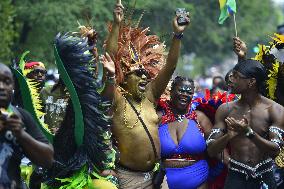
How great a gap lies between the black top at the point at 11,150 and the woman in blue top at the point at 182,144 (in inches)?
130

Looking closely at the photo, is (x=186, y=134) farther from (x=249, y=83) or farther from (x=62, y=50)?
(x=62, y=50)

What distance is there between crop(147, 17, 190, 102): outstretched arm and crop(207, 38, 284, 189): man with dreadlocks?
0.59 meters

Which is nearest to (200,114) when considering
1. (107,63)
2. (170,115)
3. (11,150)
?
(170,115)

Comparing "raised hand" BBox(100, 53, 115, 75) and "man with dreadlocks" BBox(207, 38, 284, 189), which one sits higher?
"raised hand" BBox(100, 53, 115, 75)

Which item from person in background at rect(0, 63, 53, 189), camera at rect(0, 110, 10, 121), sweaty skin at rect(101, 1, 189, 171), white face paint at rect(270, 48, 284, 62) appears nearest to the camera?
camera at rect(0, 110, 10, 121)

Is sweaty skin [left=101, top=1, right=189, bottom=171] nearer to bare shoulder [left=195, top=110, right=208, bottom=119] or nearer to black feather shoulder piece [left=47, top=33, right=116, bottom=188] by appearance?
bare shoulder [left=195, top=110, right=208, bottom=119]

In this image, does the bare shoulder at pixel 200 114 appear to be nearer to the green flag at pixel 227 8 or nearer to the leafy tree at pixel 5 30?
the green flag at pixel 227 8

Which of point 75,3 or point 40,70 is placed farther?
point 75,3

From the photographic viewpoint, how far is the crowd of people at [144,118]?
22.3ft

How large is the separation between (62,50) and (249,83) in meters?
2.09

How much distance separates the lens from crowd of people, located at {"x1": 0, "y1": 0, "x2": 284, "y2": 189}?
6.81 m

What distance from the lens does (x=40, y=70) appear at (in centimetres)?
956

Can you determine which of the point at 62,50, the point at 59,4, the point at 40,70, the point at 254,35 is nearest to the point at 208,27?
the point at 254,35

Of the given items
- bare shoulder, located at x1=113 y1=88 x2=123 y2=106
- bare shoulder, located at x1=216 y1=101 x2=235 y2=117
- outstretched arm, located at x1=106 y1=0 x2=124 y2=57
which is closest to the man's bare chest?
bare shoulder, located at x1=216 y1=101 x2=235 y2=117
